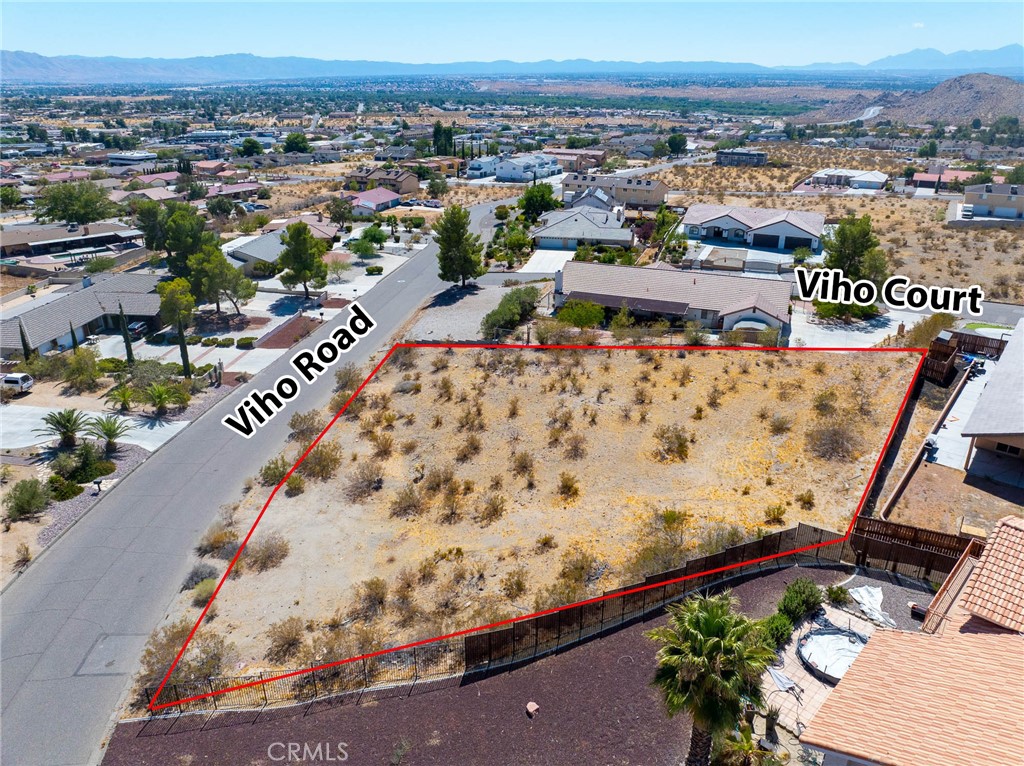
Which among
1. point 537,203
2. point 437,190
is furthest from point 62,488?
point 437,190

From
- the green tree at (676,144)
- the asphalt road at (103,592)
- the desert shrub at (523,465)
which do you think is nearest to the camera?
the asphalt road at (103,592)

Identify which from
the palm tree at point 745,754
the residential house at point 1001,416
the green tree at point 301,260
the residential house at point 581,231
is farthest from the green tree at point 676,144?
the palm tree at point 745,754

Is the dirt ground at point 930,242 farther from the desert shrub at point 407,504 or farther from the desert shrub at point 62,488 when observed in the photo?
the desert shrub at point 62,488

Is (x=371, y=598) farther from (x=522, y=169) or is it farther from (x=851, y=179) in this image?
(x=851, y=179)

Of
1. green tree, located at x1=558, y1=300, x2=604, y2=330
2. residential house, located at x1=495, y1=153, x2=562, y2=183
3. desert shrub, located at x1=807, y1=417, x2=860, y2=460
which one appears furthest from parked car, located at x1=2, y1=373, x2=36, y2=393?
residential house, located at x1=495, y1=153, x2=562, y2=183

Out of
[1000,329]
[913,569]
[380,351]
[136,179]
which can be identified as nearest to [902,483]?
[913,569]

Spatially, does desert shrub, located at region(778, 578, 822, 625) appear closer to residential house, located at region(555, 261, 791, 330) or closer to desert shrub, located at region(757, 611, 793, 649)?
desert shrub, located at region(757, 611, 793, 649)

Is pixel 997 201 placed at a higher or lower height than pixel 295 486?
higher

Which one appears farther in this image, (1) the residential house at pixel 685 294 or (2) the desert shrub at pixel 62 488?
(1) the residential house at pixel 685 294
